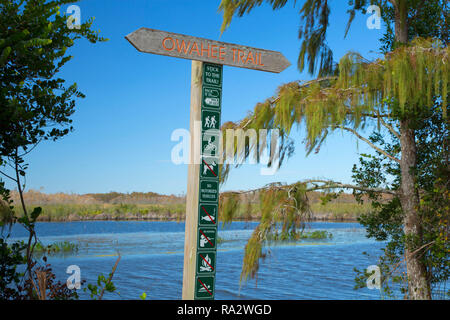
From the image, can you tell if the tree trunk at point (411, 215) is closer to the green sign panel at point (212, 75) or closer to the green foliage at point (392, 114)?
the green foliage at point (392, 114)

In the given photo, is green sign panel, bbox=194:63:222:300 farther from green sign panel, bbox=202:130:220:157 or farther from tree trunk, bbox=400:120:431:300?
tree trunk, bbox=400:120:431:300

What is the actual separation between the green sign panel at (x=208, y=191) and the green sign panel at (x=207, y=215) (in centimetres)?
4

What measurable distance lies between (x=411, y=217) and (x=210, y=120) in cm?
296

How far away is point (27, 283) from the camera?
3.25 metres

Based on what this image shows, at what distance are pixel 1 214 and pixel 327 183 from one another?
137 inches

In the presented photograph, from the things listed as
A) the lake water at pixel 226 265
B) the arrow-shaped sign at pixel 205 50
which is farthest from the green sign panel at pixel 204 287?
the lake water at pixel 226 265

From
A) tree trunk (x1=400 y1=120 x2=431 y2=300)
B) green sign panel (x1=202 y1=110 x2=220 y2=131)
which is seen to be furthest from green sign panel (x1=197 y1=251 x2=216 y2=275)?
tree trunk (x1=400 y1=120 x2=431 y2=300)

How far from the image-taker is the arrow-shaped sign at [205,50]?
2842 mm

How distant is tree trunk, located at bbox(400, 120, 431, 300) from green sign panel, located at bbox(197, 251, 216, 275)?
2.64 m

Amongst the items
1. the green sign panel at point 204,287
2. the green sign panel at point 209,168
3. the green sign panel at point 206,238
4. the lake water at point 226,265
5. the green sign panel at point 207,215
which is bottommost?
the lake water at point 226,265

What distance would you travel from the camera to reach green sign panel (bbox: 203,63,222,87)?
3.03 meters
